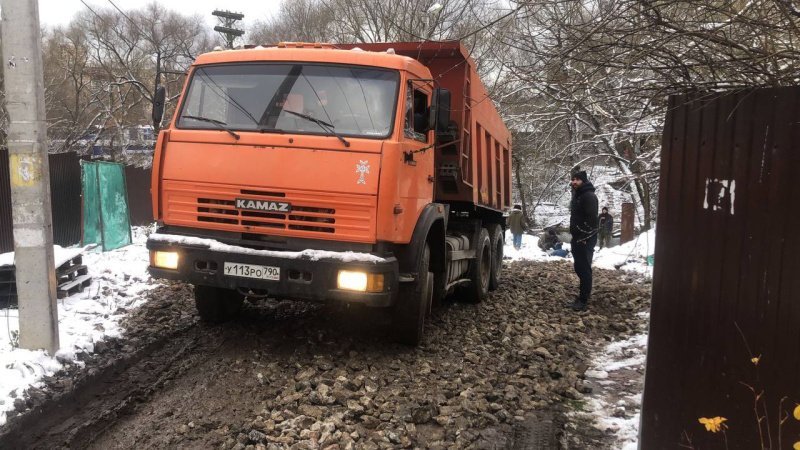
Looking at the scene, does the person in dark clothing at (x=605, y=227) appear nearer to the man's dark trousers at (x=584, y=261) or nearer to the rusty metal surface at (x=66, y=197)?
the man's dark trousers at (x=584, y=261)

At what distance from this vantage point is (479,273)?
8.15m

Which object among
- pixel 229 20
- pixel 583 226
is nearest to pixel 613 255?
pixel 583 226

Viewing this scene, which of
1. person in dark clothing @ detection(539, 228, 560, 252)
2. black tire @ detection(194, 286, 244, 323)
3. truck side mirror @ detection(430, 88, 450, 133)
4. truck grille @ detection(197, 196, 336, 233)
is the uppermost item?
truck side mirror @ detection(430, 88, 450, 133)

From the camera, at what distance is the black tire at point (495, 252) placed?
9.29m

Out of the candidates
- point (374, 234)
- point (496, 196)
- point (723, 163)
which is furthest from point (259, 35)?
point (723, 163)

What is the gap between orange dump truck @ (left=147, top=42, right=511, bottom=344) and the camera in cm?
463

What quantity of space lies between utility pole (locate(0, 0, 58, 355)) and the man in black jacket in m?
6.06

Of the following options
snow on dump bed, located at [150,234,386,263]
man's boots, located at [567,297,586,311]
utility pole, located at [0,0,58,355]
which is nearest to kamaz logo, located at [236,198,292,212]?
snow on dump bed, located at [150,234,386,263]

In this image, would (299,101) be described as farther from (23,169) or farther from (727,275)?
(727,275)

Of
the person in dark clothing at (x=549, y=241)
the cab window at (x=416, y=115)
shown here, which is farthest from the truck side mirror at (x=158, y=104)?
the person in dark clothing at (x=549, y=241)

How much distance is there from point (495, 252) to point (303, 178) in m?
5.39

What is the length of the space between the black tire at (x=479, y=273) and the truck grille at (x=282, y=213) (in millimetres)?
3726

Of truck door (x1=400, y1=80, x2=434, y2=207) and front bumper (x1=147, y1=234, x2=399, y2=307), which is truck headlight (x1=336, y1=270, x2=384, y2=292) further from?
truck door (x1=400, y1=80, x2=434, y2=207)

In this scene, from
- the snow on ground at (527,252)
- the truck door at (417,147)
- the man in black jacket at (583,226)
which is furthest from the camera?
the snow on ground at (527,252)
